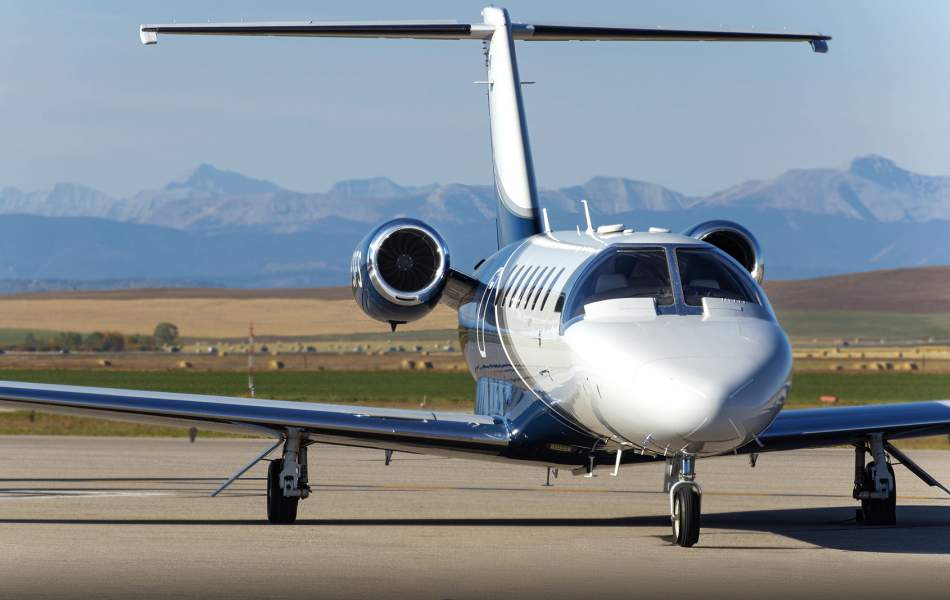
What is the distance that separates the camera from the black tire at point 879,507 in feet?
63.8

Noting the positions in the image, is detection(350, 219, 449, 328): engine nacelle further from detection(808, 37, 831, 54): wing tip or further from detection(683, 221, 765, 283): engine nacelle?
detection(808, 37, 831, 54): wing tip

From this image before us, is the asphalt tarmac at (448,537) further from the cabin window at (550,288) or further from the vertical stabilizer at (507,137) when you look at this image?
the vertical stabilizer at (507,137)

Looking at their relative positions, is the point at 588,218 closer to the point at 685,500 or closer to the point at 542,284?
the point at 542,284

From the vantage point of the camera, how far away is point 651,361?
49.4ft

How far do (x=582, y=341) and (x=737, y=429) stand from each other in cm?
202

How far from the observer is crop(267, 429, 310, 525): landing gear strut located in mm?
18656

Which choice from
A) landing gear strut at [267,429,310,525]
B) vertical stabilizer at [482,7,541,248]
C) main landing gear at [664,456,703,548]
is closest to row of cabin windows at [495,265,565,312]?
main landing gear at [664,456,703,548]

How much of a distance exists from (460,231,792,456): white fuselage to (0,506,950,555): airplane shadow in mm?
1761

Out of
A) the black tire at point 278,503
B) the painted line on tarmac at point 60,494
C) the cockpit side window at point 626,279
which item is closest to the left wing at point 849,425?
the cockpit side window at point 626,279

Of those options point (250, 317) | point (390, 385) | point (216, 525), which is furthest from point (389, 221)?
point (250, 317)

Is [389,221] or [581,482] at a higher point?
[389,221]

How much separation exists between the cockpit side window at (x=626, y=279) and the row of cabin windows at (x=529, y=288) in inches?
17.8

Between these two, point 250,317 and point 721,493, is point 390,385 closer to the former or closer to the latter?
point 721,493

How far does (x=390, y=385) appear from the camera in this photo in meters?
Answer: 97.6
